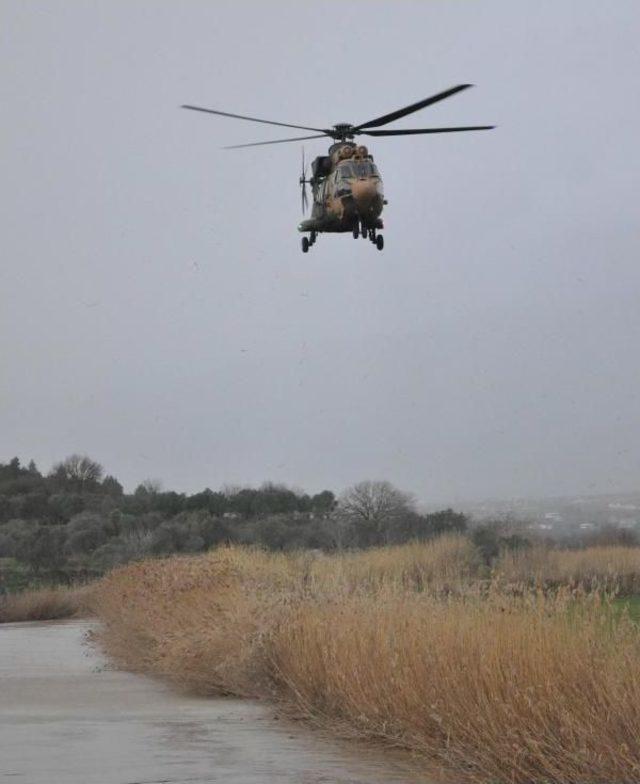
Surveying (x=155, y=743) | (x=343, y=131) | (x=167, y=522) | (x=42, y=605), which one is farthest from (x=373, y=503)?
(x=155, y=743)

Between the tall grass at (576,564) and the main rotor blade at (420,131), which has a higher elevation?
the main rotor blade at (420,131)

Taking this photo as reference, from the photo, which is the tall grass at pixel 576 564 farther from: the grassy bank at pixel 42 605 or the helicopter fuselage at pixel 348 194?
the helicopter fuselage at pixel 348 194

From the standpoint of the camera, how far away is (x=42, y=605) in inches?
1463

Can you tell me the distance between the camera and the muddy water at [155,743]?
11.1 m

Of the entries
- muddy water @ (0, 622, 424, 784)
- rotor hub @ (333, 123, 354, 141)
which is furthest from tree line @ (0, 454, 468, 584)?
muddy water @ (0, 622, 424, 784)

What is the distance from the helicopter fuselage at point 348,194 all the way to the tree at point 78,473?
204 feet

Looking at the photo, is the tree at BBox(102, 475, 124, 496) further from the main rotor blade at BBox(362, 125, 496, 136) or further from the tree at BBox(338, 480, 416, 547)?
the main rotor blade at BBox(362, 125, 496, 136)

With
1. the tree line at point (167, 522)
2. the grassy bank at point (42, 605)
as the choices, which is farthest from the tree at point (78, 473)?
the grassy bank at point (42, 605)

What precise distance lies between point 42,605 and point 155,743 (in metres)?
25.0

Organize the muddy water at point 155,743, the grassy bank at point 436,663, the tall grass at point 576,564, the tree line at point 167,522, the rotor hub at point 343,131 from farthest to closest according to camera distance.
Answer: the tree line at point 167,522 < the tall grass at point 576,564 < the rotor hub at point 343,131 < the muddy water at point 155,743 < the grassy bank at point 436,663

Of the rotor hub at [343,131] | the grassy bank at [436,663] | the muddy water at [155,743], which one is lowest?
the muddy water at [155,743]

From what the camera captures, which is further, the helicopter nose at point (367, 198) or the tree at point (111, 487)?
the tree at point (111, 487)

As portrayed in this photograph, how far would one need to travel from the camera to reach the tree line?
50.1 m

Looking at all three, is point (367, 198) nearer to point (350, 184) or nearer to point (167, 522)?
point (350, 184)
